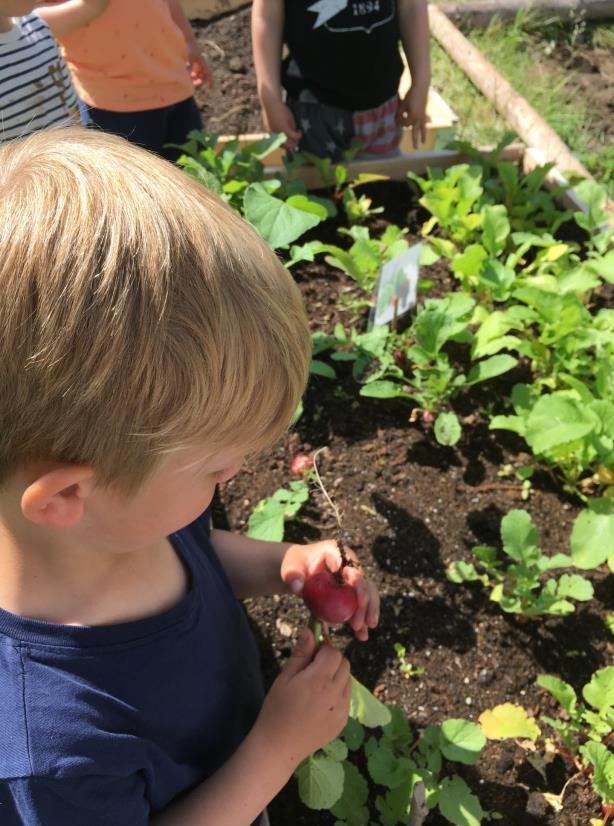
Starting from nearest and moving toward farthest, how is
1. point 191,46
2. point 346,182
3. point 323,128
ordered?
point 346,182, point 323,128, point 191,46

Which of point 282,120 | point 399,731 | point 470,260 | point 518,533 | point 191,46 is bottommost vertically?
point 399,731

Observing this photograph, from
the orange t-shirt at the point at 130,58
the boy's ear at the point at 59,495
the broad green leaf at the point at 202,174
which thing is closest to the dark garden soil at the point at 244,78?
the orange t-shirt at the point at 130,58

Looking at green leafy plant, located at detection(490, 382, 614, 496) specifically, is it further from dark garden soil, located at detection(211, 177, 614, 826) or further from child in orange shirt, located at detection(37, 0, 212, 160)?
child in orange shirt, located at detection(37, 0, 212, 160)

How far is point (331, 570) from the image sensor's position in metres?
1.29

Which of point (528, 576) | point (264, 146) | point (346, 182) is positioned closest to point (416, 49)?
point (346, 182)

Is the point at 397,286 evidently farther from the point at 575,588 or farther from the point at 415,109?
the point at 415,109

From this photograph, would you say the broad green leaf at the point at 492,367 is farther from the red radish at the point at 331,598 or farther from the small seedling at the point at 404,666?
the red radish at the point at 331,598

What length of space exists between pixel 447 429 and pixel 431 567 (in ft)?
1.19

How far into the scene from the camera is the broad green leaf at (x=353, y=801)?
55.2 inches

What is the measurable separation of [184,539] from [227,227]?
60 cm

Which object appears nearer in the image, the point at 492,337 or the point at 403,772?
the point at 403,772

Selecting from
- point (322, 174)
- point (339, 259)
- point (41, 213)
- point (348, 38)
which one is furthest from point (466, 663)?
point (348, 38)

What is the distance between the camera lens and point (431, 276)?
2.50m

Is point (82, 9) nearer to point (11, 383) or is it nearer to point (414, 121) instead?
point (414, 121)
